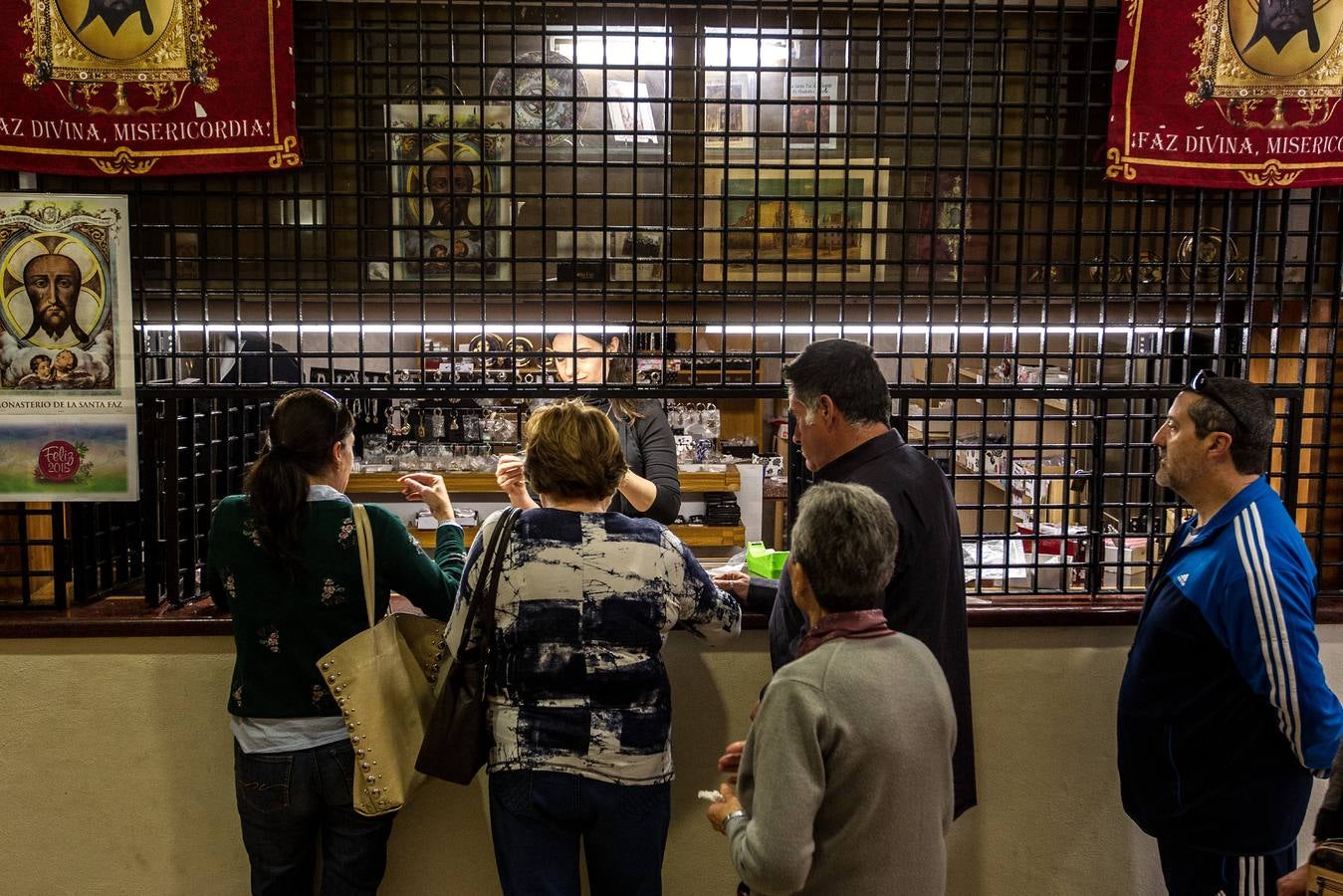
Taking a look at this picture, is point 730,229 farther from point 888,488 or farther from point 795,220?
point 888,488

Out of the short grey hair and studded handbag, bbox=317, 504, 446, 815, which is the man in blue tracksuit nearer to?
the short grey hair

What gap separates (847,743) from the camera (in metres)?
1.67

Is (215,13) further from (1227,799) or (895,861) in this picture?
Result: (1227,799)

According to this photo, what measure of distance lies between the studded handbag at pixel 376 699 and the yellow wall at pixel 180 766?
1.60 ft

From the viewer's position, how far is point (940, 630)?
2.29 metres

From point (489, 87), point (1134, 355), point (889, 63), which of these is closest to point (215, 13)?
point (489, 87)

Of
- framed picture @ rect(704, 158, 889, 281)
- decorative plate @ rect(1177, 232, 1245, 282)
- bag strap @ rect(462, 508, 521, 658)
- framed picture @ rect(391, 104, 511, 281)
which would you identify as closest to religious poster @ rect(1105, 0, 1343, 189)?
decorative plate @ rect(1177, 232, 1245, 282)

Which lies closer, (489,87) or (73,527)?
(73,527)

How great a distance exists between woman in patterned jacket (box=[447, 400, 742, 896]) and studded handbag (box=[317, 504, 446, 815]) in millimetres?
232

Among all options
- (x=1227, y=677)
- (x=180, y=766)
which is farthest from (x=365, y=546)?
(x=1227, y=677)

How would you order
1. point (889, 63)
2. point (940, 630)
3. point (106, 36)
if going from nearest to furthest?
point (940, 630) → point (106, 36) → point (889, 63)

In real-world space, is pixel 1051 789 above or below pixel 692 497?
below

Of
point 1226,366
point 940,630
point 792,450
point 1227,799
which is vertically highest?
point 1226,366

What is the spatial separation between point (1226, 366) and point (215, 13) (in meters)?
3.36
